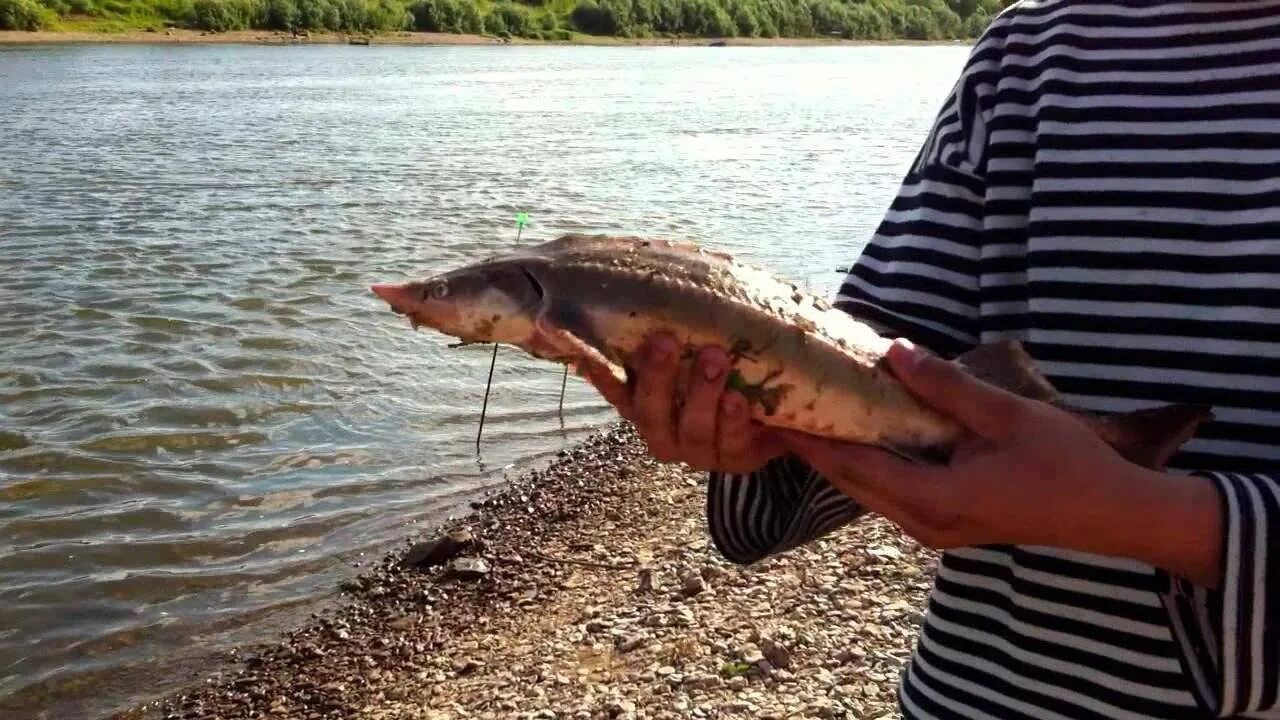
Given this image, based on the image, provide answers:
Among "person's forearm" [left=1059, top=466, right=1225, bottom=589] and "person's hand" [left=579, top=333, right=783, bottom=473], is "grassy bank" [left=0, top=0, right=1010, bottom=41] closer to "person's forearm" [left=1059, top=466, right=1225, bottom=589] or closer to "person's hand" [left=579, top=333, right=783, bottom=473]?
"person's hand" [left=579, top=333, right=783, bottom=473]

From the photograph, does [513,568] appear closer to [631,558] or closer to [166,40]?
[631,558]

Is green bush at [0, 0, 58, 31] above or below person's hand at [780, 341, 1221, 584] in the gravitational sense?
below

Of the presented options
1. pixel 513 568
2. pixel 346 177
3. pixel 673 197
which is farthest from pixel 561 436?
pixel 346 177

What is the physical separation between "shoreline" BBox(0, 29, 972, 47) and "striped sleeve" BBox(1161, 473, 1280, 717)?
75852 mm

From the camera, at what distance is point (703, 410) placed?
6.59 feet

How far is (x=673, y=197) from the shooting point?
871 inches

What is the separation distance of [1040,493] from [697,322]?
2.75ft

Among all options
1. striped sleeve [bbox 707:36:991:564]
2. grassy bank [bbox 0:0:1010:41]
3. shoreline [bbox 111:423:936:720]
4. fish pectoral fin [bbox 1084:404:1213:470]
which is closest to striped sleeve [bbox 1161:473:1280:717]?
fish pectoral fin [bbox 1084:404:1213:470]

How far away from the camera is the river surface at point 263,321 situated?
7.80 m

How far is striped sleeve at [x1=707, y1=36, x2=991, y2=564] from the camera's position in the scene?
190cm

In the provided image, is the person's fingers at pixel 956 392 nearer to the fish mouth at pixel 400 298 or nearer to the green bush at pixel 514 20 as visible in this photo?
the fish mouth at pixel 400 298

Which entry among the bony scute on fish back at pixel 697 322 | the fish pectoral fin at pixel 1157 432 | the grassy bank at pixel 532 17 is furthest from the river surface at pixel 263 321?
the grassy bank at pixel 532 17

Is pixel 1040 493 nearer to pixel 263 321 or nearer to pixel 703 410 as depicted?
pixel 703 410

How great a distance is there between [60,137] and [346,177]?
8.22m
